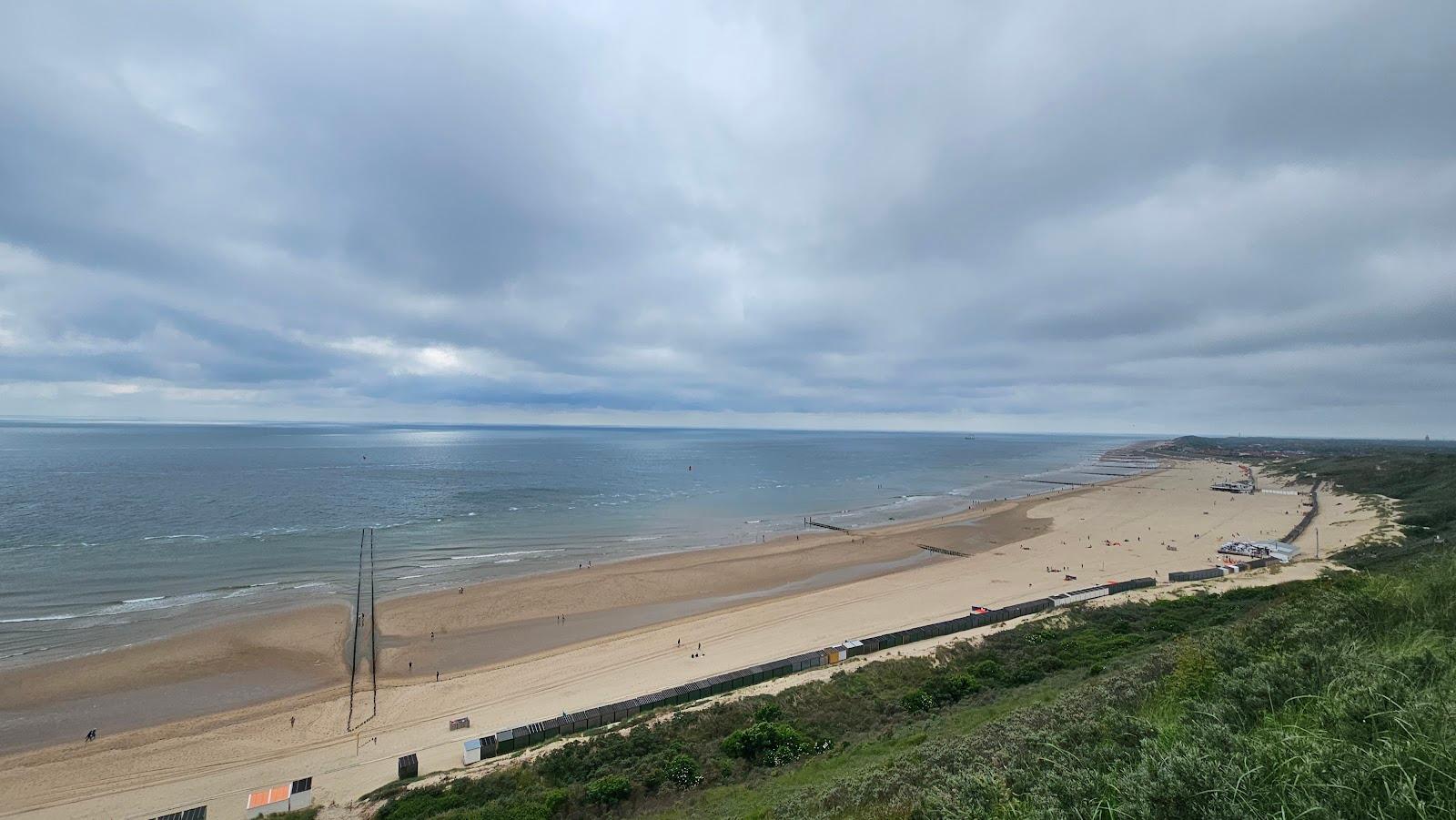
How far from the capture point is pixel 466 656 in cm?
2931

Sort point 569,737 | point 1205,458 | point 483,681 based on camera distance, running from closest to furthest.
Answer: point 569,737, point 483,681, point 1205,458

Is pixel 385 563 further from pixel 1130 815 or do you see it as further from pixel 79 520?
pixel 1130 815

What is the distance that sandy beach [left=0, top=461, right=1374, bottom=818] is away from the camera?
63.9ft

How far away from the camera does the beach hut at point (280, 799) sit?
16.6m

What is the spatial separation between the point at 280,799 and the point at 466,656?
12.4 metres

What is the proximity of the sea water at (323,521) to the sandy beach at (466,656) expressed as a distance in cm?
520

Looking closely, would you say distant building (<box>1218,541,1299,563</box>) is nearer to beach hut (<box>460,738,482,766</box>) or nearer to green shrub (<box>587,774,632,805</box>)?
green shrub (<box>587,774,632,805</box>)

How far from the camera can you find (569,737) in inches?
783

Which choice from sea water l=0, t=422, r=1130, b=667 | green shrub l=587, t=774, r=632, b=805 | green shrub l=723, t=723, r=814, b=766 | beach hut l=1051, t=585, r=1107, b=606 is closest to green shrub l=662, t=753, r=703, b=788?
green shrub l=587, t=774, r=632, b=805

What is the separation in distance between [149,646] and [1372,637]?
46.9 meters

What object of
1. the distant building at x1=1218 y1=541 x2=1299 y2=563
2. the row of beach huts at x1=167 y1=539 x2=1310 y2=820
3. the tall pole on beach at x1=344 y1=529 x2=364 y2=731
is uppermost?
the distant building at x1=1218 y1=541 x2=1299 y2=563

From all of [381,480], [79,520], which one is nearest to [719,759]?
[79,520]

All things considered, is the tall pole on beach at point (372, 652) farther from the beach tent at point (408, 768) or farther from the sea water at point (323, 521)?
the beach tent at point (408, 768)

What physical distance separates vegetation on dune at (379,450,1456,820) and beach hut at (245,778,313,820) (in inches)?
127
